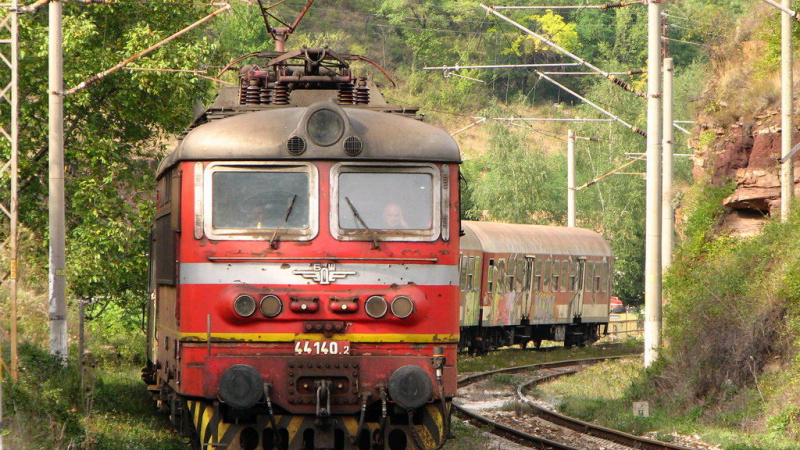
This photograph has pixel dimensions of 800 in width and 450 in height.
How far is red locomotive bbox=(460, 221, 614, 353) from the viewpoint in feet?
85.7

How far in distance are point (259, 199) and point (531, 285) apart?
65.0 feet

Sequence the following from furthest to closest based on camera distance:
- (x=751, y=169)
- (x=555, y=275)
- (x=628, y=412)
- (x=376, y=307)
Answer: (x=555, y=275) → (x=751, y=169) → (x=628, y=412) → (x=376, y=307)

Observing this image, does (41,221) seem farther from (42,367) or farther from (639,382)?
(639,382)

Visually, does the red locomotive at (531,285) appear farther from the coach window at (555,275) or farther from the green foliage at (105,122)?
the green foliage at (105,122)

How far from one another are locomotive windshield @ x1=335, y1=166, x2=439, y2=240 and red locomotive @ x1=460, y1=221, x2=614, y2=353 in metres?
14.5

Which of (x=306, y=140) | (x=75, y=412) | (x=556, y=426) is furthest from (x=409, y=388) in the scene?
(x=556, y=426)

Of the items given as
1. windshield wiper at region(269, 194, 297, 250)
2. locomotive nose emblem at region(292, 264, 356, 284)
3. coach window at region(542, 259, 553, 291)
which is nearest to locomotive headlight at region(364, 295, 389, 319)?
locomotive nose emblem at region(292, 264, 356, 284)

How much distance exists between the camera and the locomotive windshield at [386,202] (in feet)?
32.0

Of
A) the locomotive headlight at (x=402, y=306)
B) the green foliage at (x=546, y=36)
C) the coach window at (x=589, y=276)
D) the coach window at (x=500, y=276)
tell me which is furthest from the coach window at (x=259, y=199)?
the green foliage at (x=546, y=36)

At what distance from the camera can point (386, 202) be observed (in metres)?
9.81

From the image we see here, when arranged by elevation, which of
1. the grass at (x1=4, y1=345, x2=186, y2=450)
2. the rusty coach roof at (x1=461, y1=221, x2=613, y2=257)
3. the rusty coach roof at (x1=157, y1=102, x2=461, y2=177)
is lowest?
the grass at (x1=4, y1=345, x2=186, y2=450)

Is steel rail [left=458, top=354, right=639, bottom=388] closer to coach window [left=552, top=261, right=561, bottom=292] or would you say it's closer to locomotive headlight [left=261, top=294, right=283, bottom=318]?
coach window [left=552, top=261, right=561, bottom=292]

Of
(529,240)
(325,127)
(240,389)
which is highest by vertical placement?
(325,127)

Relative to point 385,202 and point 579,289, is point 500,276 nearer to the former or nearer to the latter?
point 579,289
